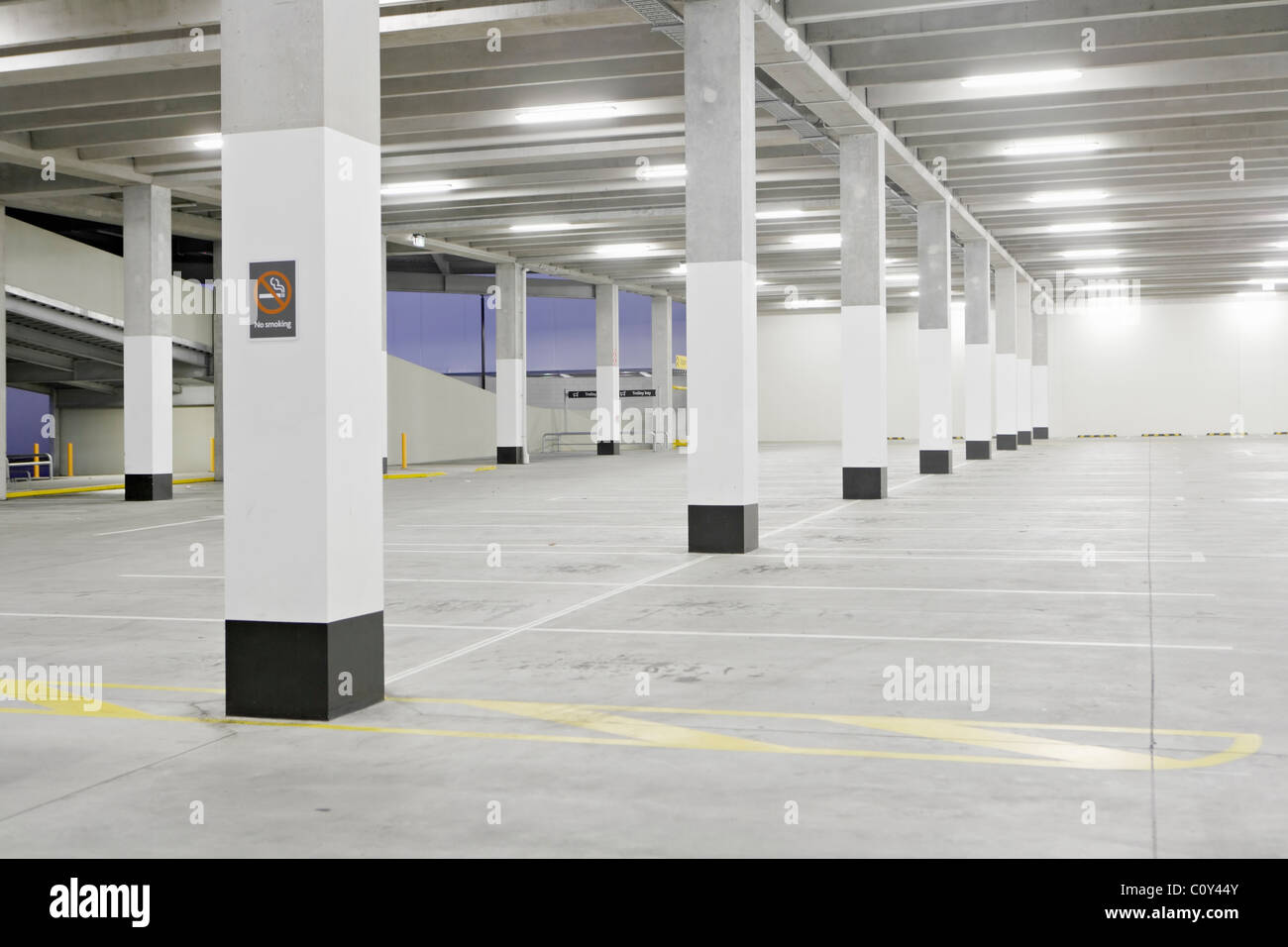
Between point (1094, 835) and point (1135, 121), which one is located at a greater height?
point (1135, 121)

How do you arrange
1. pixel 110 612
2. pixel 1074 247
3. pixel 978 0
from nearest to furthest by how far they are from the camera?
pixel 110 612
pixel 978 0
pixel 1074 247

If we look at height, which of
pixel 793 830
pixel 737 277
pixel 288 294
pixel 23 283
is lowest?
pixel 793 830

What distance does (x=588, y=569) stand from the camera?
11695mm

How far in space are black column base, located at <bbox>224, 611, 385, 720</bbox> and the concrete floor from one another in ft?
0.52

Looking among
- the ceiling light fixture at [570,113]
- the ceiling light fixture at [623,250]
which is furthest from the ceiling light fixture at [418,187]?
the ceiling light fixture at [623,250]

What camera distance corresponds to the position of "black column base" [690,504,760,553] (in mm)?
13078

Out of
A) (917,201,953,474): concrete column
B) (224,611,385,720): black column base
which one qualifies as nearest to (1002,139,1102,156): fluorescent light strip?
(917,201,953,474): concrete column

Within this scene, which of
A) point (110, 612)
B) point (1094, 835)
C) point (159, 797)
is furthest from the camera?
point (110, 612)

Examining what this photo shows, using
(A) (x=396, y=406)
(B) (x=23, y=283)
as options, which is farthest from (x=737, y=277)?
(A) (x=396, y=406)

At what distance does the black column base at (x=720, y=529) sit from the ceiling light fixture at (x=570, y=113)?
8964 millimetres

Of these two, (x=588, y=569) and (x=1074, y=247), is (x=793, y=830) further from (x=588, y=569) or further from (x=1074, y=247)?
(x=1074, y=247)

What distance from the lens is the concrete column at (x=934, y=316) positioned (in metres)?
26.3

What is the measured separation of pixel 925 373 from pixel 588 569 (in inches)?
646

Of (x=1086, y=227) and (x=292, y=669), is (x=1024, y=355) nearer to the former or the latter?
(x=1086, y=227)
